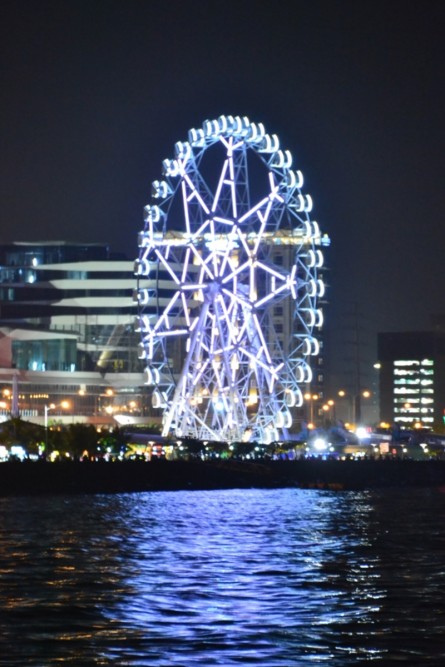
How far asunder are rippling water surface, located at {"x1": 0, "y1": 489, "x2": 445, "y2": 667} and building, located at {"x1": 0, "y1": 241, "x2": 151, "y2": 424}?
83577 mm

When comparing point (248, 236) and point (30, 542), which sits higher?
point (248, 236)

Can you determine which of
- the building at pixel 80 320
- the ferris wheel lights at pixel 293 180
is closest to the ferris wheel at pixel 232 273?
the ferris wheel lights at pixel 293 180

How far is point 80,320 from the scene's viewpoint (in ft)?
543

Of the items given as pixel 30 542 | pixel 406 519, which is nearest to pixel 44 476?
pixel 406 519

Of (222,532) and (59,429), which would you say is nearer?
(222,532)

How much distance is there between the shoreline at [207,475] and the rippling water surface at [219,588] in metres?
16.5

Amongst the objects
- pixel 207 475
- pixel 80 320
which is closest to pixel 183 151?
pixel 207 475

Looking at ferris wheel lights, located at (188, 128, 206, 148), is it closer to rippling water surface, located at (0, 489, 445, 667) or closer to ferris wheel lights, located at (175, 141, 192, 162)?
ferris wheel lights, located at (175, 141, 192, 162)

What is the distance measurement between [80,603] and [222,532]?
22.0 metres

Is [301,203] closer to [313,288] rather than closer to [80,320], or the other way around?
[313,288]

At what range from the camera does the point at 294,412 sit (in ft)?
631

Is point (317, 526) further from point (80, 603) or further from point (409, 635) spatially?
point (409, 635)

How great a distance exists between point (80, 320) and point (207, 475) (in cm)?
6805

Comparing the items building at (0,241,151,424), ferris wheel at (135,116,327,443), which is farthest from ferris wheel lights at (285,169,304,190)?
building at (0,241,151,424)
